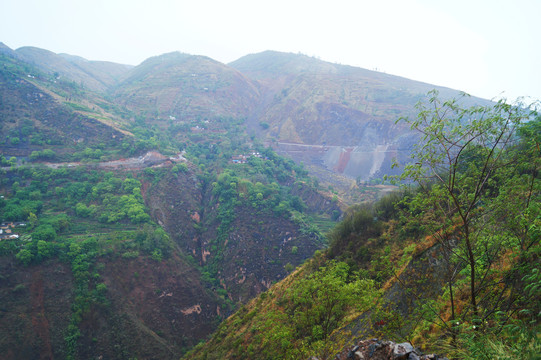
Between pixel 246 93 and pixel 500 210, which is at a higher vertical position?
pixel 246 93

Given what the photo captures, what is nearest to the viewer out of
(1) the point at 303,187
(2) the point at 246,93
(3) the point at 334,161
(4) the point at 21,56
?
(1) the point at 303,187

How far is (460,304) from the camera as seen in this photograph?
10117 mm

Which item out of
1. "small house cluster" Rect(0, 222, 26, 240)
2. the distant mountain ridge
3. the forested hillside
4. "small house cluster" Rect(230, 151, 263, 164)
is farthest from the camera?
the distant mountain ridge

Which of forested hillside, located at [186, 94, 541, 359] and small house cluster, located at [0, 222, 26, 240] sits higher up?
forested hillside, located at [186, 94, 541, 359]

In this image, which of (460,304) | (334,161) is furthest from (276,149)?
(460,304)

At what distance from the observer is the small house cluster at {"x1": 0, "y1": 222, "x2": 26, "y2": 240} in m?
36.3

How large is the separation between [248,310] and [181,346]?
40.5 ft

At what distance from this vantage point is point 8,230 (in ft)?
123

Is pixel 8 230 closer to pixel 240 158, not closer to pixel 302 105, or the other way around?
pixel 240 158

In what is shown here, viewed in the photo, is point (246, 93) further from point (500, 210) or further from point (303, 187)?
point (500, 210)

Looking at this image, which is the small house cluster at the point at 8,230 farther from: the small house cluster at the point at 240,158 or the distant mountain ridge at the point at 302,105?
the distant mountain ridge at the point at 302,105

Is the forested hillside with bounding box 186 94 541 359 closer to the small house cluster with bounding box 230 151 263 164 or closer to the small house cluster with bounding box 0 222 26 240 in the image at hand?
the small house cluster with bounding box 0 222 26 240

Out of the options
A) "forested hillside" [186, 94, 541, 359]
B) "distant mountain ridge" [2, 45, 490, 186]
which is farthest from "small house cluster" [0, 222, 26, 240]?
"distant mountain ridge" [2, 45, 490, 186]

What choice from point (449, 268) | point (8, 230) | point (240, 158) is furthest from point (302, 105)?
point (449, 268)
